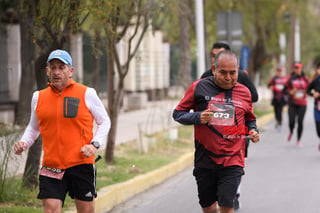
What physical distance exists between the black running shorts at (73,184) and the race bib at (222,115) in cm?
106

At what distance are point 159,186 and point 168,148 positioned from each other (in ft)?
11.3

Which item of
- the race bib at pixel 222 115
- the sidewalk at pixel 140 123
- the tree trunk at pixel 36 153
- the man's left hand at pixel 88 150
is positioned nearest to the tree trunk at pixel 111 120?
the sidewalk at pixel 140 123

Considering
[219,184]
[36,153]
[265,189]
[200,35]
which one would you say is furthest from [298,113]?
[219,184]

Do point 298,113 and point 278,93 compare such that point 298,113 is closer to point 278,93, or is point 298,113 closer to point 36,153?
point 278,93

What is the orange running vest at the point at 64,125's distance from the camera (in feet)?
17.3

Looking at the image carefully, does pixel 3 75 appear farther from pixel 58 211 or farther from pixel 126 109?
pixel 58 211

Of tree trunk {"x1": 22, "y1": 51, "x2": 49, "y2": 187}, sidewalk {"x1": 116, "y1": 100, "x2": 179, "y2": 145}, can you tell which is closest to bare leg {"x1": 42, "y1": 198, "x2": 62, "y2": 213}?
tree trunk {"x1": 22, "y1": 51, "x2": 49, "y2": 187}

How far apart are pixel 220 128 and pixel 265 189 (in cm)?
445

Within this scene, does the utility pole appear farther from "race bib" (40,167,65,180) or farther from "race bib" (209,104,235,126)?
"race bib" (40,167,65,180)

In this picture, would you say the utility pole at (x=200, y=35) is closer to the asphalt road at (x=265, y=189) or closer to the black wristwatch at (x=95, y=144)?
the asphalt road at (x=265, y=189)

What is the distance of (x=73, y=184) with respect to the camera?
542 centimetres

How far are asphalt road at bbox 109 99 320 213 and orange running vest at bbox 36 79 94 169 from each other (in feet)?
10.2

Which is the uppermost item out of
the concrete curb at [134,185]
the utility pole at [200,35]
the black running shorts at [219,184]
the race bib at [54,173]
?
the utility pole at [200,35]

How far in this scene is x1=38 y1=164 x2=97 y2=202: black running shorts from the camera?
17.4 ft
